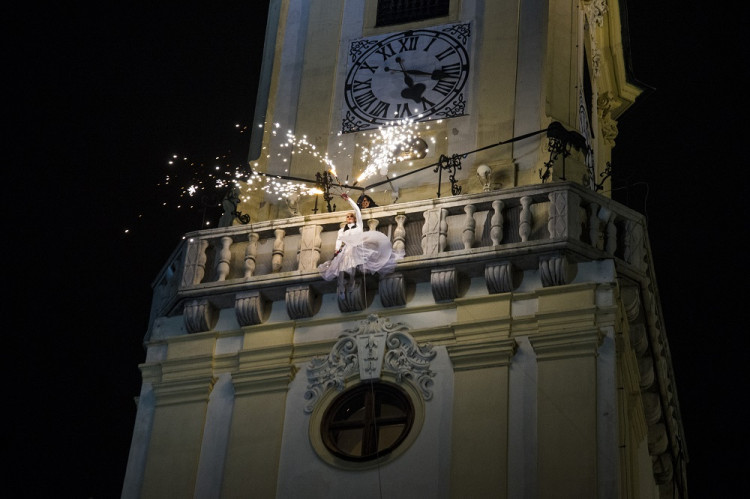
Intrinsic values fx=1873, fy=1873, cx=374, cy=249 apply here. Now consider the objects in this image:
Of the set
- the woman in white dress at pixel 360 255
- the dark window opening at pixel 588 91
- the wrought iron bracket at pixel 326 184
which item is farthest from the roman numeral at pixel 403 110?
the dark window opening at pixel 588 91

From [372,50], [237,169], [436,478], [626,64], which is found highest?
[626,64]

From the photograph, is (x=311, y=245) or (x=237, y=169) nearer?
(x=311, y=245)

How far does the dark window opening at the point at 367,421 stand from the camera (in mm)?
23750

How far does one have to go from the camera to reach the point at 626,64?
32812 mm

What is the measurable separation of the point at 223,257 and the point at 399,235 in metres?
2.54

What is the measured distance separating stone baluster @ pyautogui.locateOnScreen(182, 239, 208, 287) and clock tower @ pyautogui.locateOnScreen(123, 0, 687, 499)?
0.08 feet

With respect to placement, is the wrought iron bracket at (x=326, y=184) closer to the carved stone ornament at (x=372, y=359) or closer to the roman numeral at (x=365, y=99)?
the roman numeral at (x=365, y=99)

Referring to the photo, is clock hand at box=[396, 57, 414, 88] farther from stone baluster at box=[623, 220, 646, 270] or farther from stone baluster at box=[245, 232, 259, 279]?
stone baluster at box=[623, 220, 646, 270]

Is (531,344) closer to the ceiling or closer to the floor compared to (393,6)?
closer to the floor

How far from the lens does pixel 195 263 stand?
25.8 metres

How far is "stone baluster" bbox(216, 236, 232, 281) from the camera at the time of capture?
25531 mm

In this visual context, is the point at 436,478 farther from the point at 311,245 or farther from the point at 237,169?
the point at 237,169

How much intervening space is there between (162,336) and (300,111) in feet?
14.2

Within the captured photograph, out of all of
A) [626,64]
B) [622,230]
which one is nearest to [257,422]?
[622,230]
